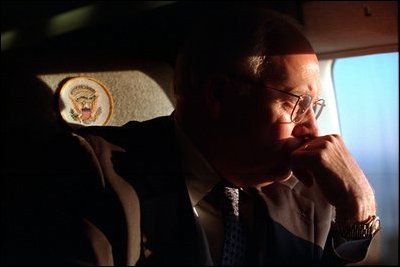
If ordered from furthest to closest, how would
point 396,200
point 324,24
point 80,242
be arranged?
point 324,24, point 396,200, point 80,242

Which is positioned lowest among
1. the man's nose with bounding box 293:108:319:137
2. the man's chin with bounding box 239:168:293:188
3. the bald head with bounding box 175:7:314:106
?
the man's chin with bounding box 239:168:293:188

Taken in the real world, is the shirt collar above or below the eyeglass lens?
below

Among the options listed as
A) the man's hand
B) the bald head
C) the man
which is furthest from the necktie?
the bald head

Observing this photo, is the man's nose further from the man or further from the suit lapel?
the suit lapel

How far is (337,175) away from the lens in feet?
4.02

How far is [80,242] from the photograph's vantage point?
961 mm

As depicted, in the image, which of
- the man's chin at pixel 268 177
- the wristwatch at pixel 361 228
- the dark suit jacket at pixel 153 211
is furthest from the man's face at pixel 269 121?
the wristwatch at pixel 361 228

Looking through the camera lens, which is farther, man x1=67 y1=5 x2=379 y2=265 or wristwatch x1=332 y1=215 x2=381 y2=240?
wristwatch x1=332 y1=215 x2=381 y2=240

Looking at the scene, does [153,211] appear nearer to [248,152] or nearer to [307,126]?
[248,152]

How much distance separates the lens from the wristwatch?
1266mm

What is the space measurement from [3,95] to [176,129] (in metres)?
0.46

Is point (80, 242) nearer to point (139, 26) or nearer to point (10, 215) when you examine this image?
point (10, 215)

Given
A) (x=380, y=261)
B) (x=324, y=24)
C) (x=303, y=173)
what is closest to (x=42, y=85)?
(x=303, y=173)

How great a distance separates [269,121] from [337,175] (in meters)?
0.23
